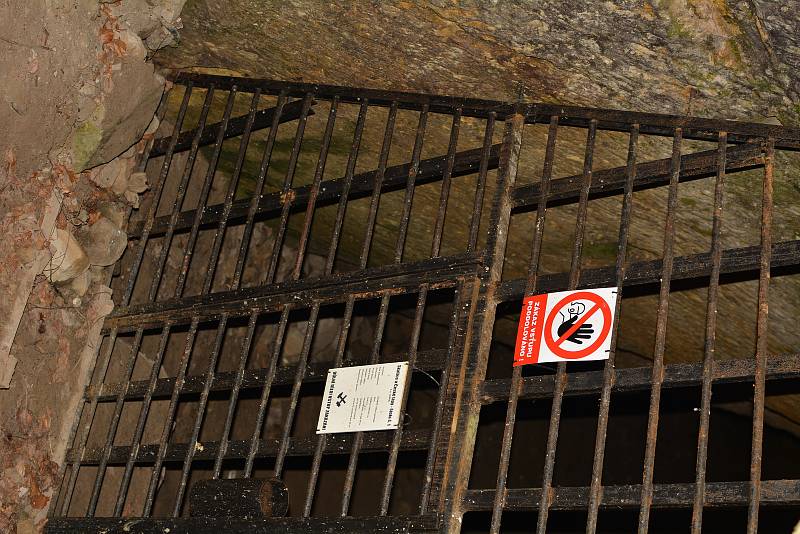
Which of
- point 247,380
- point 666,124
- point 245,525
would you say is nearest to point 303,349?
point 247,380

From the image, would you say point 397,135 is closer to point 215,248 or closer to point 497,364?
point 215,248

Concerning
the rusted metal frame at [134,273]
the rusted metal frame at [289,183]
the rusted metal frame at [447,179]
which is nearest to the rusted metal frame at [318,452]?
the rusted metal frame at [447,179]

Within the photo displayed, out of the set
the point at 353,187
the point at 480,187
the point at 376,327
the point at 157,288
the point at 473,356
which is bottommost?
the point at 473,356

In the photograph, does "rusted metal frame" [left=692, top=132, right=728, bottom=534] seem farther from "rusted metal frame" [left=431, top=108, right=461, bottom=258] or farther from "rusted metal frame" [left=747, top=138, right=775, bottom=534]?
"rusted metal frame" [left=431, top=108, right=461, bottom=258]

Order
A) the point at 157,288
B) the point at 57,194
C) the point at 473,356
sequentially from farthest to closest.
Result: 1. the point at 157,288
2. the point at 57,194
3. the point at 473,356

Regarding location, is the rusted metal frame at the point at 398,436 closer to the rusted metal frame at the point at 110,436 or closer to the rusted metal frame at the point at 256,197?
the rusted metal frame at the point at 256,197

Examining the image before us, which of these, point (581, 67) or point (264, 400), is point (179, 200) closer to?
point (264, 400)

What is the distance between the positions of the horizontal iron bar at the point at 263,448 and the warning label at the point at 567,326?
1.14 feet

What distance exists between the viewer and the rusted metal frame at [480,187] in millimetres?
2570

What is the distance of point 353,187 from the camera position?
2.96 metres

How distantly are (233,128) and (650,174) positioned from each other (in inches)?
62.0

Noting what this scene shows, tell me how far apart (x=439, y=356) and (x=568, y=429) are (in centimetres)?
325

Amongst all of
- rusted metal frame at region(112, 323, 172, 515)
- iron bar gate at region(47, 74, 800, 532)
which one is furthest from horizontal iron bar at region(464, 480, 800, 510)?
rusted metal frame at region(112, 323, 172, 515)

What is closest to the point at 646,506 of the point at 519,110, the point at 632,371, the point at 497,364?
the point at 632,371
